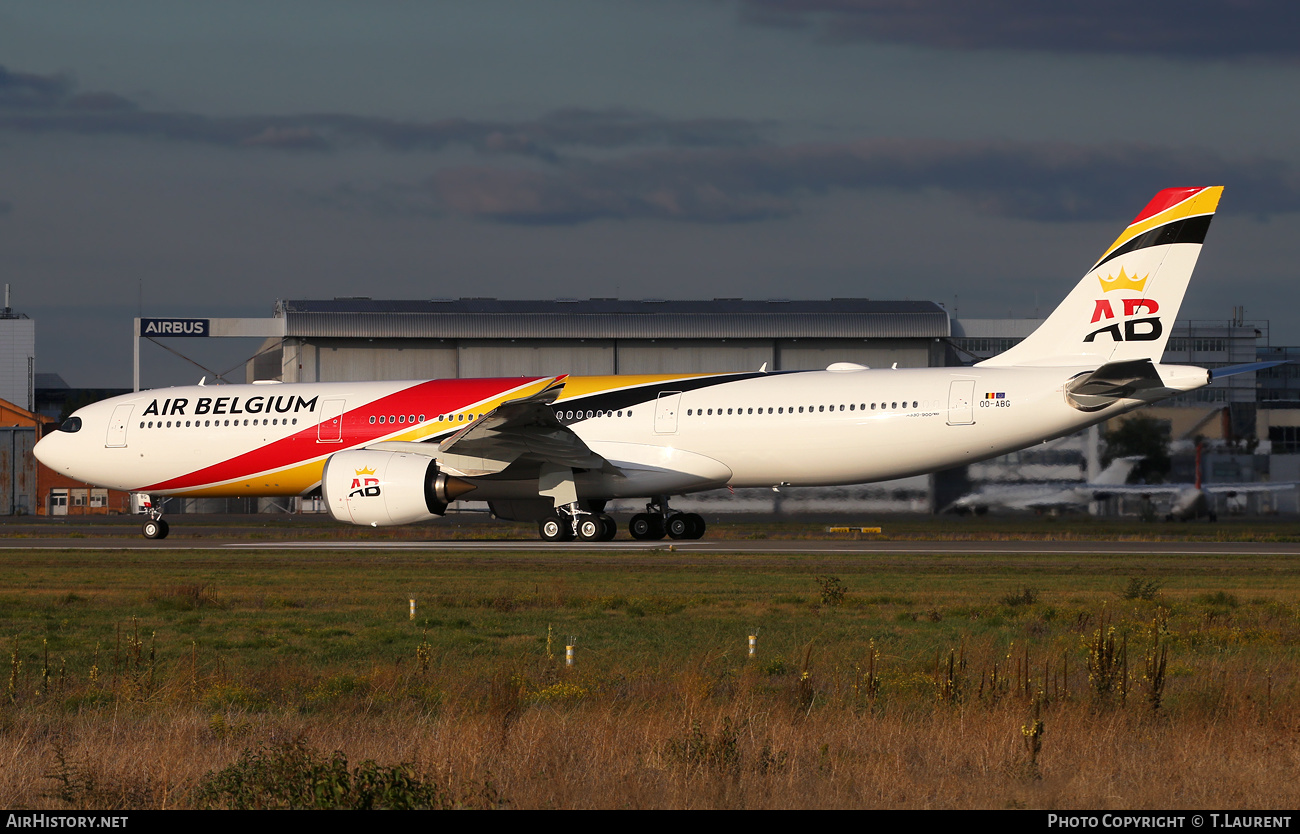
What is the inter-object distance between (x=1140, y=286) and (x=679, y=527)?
39.4 ft

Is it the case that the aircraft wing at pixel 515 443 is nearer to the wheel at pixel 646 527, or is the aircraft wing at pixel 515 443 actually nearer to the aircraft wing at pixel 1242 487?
the wheel at pixel 646 527

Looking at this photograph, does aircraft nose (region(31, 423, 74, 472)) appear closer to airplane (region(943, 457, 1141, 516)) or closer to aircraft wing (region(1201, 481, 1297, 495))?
airplane (region(943, 457, 1141, 516))


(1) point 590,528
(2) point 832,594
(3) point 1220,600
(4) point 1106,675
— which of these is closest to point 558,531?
(1) point 590,528

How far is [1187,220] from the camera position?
26969mm

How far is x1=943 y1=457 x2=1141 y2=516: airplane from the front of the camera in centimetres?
3591

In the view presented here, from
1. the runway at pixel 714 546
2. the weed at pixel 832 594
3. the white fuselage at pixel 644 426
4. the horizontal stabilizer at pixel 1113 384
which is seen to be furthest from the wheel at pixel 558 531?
the weed at pixel 832 594

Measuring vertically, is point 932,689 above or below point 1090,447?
below

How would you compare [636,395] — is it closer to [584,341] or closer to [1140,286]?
[1140,286]

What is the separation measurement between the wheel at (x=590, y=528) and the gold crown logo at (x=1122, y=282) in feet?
41.3

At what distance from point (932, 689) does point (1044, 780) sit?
2.55 m

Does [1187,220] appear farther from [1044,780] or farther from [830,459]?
[1044,780]

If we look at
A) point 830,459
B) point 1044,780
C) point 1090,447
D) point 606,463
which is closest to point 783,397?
point 830,459

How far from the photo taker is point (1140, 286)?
27375 mm

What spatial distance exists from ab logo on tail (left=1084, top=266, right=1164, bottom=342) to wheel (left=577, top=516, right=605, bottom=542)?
39.2 feet
